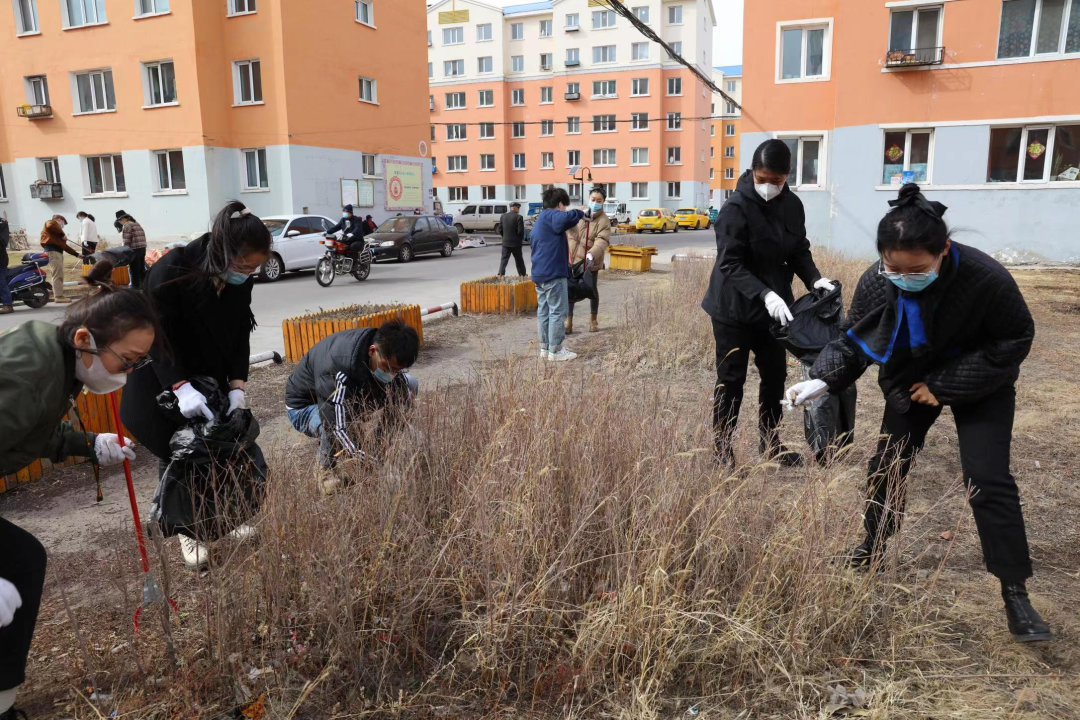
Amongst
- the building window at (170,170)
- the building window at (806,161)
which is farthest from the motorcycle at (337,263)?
the building window at (806,161)

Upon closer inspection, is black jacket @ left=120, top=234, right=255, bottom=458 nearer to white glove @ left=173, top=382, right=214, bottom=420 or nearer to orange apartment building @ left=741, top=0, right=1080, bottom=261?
white glove @ left=173, top=382, right=214, bottom=420

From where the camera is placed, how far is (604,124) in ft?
170

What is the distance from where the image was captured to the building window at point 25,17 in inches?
984

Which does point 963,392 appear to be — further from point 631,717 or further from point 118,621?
point 118,621

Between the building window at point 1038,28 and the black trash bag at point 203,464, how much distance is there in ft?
69.1

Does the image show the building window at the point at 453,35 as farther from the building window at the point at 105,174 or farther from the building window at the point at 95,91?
the building window at the point at 105,174

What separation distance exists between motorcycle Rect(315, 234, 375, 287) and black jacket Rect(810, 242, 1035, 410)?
45.4 ft

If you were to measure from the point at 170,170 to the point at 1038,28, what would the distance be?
2415 centimetres

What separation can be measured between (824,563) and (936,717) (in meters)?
0.52

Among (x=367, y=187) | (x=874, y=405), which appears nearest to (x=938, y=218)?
(x=874, y=405)

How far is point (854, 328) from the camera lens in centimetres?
289

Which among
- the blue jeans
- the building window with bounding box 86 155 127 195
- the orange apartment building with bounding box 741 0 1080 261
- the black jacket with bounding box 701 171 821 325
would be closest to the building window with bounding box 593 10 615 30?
the orange apartment building with bounding box 741 0 1080 261

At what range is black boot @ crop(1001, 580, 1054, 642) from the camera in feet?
8.27

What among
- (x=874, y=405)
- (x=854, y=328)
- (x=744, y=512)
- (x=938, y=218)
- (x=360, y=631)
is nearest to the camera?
(x=360, y=631)
